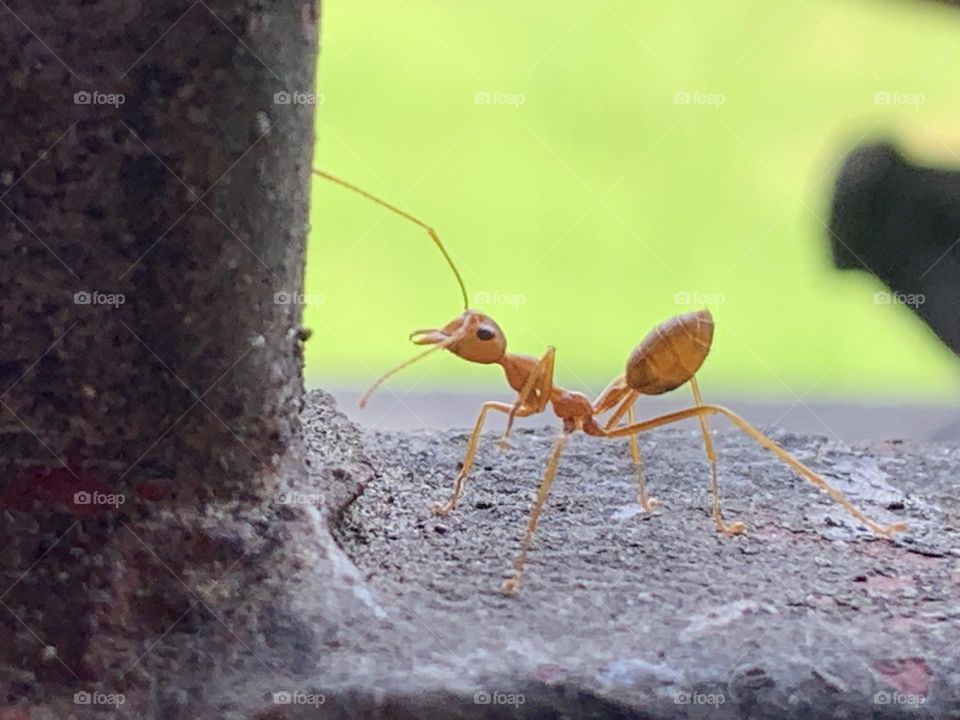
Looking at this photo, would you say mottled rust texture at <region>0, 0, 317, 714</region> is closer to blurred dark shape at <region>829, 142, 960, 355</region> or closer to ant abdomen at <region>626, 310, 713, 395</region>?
ant abdomen at <region>626, 310, 713, 395</region>

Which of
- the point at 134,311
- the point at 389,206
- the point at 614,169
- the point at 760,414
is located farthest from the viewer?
the point at 760,414

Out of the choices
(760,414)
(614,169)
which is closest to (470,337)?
(614,169)

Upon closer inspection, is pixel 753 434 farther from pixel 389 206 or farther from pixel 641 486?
pixel 389 206

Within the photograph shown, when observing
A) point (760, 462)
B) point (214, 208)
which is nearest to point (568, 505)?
point (760, 462)

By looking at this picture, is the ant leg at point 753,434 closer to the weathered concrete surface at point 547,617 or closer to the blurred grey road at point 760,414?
the weathered concrete surface at point 547,617

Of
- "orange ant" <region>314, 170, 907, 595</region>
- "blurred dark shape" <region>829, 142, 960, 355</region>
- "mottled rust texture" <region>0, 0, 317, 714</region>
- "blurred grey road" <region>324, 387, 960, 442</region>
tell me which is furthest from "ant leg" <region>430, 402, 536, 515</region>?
"blurred dark shape" <region>829, 142, 960, 355</region>

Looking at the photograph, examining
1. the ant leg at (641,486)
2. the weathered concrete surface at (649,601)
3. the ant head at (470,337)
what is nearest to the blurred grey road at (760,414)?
the weathered concrete surface at (649,601)
